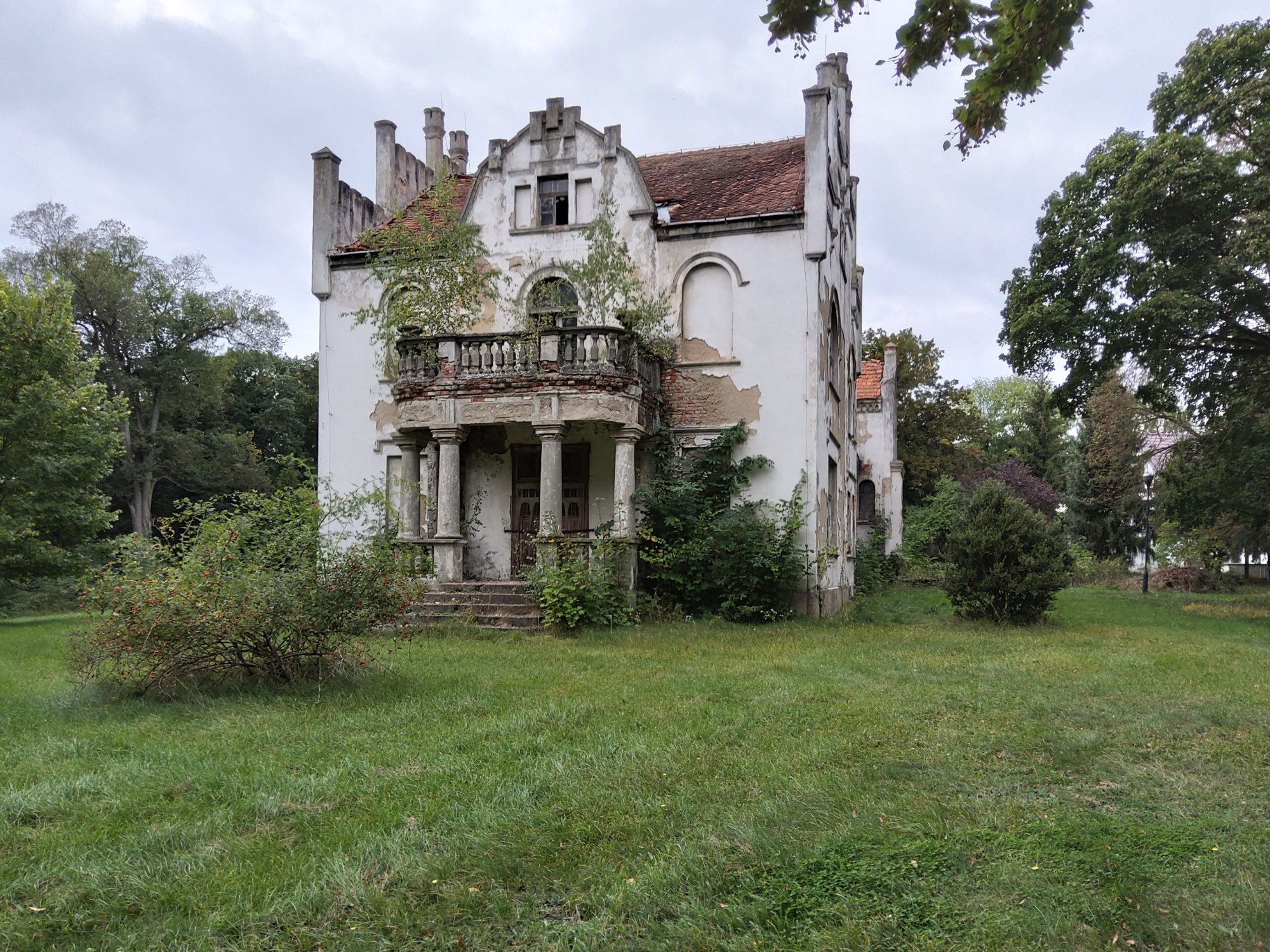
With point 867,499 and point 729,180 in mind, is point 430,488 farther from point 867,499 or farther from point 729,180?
point 867,499

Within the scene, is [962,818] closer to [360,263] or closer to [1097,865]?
[1097,865]

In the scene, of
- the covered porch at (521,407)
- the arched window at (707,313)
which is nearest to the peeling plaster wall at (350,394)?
the covered porch at (521,407)

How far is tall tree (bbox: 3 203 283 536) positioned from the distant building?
2903 cm

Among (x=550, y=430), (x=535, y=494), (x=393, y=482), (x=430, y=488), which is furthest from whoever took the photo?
(x=393, y=482)

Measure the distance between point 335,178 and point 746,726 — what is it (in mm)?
17013

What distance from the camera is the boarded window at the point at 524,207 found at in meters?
18.2

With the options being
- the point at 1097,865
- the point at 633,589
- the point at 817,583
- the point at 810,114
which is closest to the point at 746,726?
the point at 1097,865

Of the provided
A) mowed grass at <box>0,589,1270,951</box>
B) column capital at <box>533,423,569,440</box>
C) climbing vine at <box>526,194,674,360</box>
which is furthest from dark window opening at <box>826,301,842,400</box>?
mowed grass at <box>0,589,1270,951</box>

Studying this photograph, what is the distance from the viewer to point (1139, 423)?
86.9 ft

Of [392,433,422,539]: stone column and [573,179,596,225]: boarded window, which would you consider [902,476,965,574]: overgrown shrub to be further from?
[392,433,422,539]: stone column

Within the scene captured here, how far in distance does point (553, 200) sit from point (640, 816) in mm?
15783

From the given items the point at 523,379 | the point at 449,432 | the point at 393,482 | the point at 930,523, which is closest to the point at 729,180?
the point at 523,379

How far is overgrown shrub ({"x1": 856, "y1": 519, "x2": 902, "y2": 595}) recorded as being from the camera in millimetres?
25953

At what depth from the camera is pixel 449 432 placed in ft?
A: 51.8
